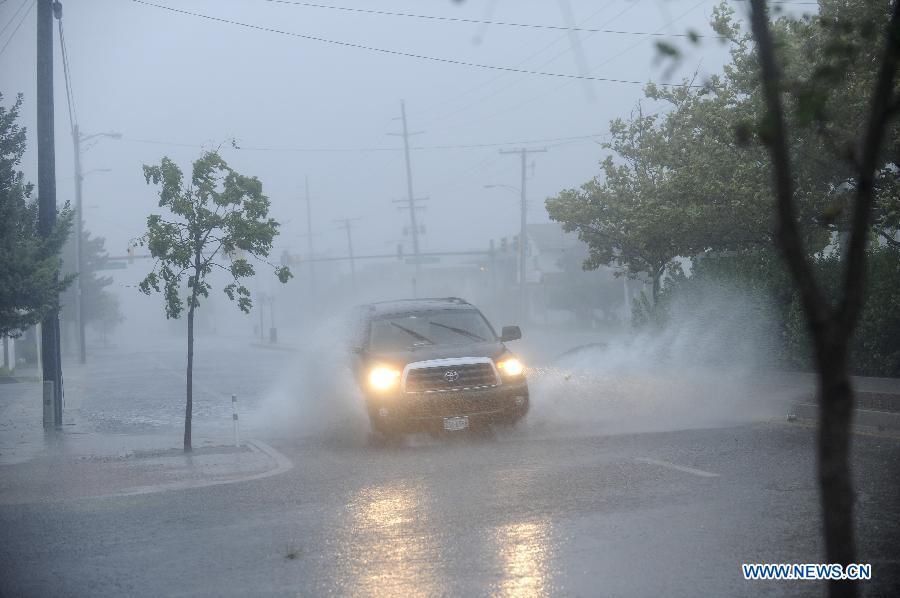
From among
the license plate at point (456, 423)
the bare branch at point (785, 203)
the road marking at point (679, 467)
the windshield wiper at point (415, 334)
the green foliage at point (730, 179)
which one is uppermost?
the green foliage at point (730, 179)

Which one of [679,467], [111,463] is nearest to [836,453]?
[679,467]

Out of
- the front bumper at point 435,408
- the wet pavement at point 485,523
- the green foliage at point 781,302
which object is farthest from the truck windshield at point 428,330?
the green foliage at point 781,302

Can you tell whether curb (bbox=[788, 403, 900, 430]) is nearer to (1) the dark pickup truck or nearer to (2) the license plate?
(1) the dark pickup truck

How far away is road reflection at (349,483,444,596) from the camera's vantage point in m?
6.58

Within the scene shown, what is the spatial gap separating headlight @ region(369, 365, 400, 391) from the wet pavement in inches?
34.5

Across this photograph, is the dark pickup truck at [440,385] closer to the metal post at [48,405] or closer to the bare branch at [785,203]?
the metal post at [48,405]

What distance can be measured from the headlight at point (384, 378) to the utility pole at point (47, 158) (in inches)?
308

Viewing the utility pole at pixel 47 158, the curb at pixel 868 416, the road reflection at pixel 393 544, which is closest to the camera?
the road reflection at pixel 393 544

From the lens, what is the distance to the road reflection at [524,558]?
6398 mm

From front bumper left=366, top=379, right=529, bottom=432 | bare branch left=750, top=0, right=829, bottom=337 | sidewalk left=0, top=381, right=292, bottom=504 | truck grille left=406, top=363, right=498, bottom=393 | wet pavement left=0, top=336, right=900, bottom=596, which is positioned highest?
bare branch left=750, top=0, right=829, bottom=337

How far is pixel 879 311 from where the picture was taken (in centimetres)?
1805

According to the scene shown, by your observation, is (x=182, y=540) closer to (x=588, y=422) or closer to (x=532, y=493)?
(x=532, y=493)

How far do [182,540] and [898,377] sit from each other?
46.1 ft

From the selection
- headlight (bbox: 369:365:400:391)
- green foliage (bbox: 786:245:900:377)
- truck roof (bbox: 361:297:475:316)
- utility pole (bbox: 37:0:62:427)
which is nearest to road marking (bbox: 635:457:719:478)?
headlight (bbox: 369:365:400:391)
